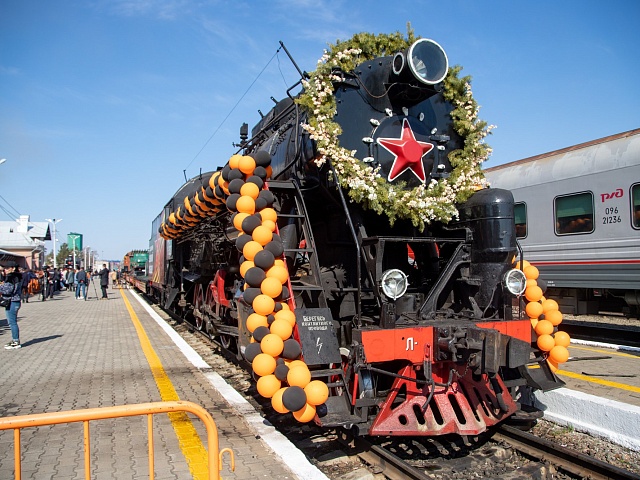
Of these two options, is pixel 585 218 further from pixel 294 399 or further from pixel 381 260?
pixel 294 399

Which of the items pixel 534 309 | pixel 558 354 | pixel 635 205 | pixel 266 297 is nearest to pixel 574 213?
pixel 635 205

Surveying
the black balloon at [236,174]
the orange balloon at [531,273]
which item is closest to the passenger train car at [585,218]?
the orange balloon at [531,273]

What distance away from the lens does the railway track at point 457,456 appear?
13.1 feet

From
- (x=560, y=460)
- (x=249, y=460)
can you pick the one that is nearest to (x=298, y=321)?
(x=249, y=460)

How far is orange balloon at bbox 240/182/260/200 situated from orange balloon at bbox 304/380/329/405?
197 cm

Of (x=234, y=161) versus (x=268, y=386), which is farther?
(x=234, y=161)

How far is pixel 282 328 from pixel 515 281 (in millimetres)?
2498

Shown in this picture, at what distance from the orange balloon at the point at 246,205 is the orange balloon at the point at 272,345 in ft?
4.29

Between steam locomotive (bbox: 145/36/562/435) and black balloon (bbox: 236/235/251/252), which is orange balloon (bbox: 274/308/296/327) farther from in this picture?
black balloon (bbox: 236/235/251/252)

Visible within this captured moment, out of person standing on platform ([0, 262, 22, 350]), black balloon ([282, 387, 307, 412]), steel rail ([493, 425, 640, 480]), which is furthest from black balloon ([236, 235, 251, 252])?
person standing on platform ([0, 262, 22, 350])

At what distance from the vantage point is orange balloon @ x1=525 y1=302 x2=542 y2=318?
5.46 meters

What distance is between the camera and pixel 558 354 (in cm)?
532

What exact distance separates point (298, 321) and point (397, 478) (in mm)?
1516

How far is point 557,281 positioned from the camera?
35.3ft
